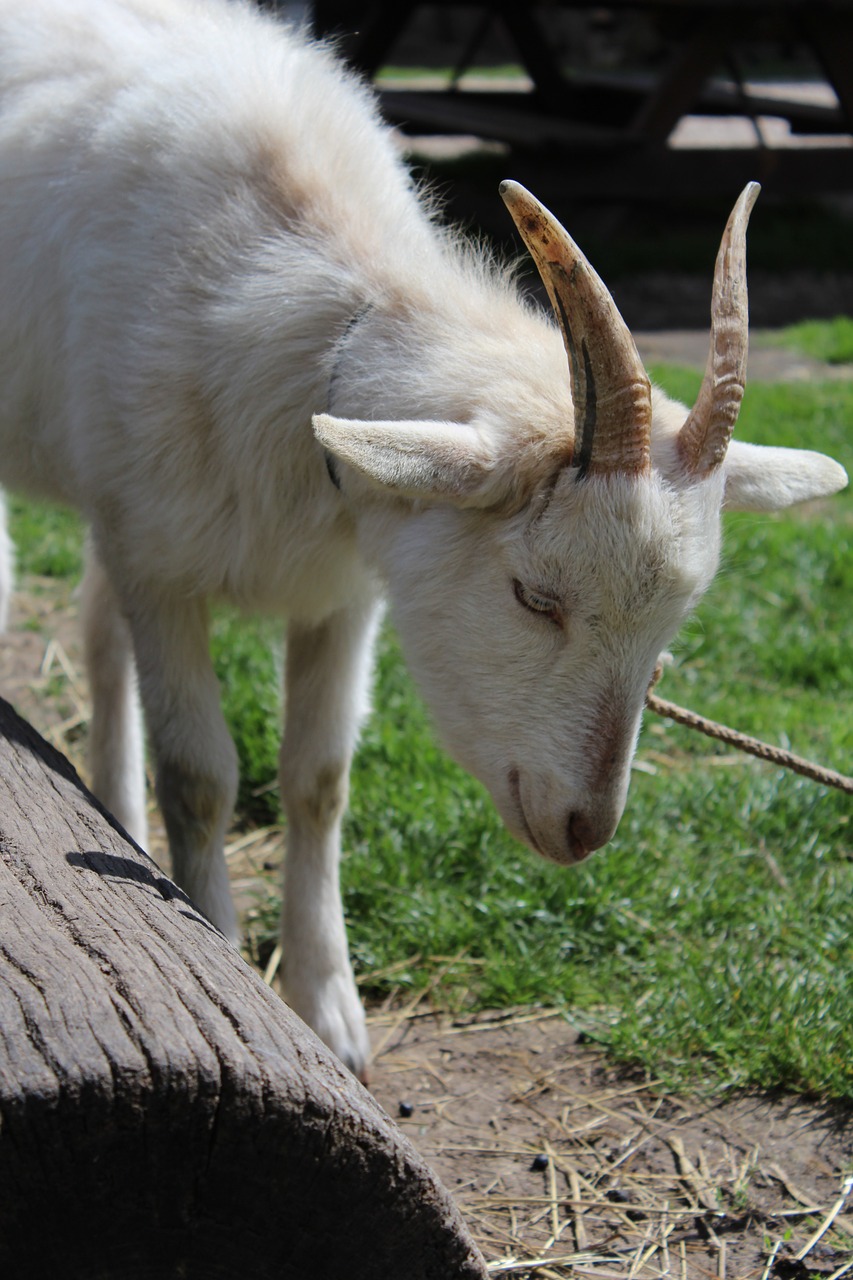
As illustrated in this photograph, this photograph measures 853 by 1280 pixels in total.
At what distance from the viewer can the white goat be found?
2.49 metres

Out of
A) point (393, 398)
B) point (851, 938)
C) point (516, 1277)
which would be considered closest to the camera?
point (516, 1277)

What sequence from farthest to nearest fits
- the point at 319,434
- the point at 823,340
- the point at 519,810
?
1. the point at 823,340
2. the point at 519,810
3. the point at 319,434

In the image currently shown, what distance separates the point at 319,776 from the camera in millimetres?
3461

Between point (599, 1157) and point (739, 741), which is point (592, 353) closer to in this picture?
point (739, 741)

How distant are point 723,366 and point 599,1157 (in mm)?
1641

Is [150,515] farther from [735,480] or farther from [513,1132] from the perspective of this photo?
[513,1132]

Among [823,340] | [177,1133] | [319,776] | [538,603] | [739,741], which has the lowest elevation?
[319,776]

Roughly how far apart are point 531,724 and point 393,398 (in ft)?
2.28

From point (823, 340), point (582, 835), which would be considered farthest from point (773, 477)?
point (823, 340)

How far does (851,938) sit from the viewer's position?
3463mm

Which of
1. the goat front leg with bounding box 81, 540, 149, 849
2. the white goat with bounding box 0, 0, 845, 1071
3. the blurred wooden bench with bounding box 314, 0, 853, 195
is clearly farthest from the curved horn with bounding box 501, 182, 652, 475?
the blurred wooden bench with bounding box 314, 0, 853, 195

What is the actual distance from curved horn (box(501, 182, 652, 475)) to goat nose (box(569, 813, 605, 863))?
64cm

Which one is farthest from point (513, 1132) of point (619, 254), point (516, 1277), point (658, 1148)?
point (619, 254)

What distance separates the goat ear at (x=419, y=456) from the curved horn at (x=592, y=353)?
185 millimetres
